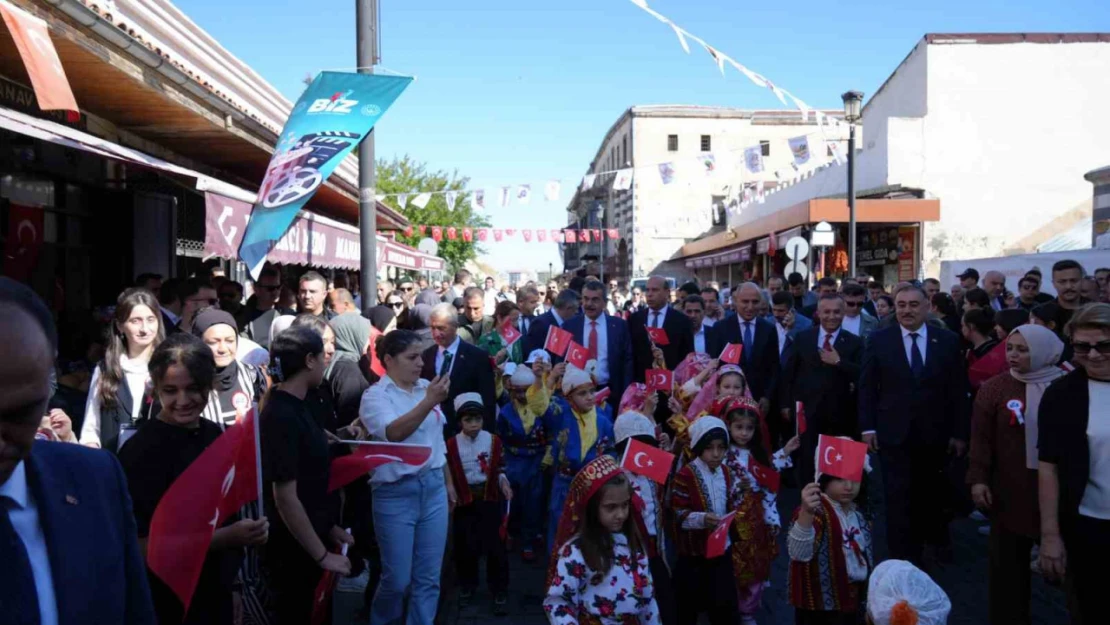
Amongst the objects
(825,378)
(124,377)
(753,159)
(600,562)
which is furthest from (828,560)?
(753,159)

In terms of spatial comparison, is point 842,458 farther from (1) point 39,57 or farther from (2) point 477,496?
(1) point 39,57

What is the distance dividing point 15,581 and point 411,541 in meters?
3.06

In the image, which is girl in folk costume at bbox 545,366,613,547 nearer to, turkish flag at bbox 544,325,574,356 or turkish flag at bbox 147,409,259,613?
turkish flag at bbox 544,325,574,356

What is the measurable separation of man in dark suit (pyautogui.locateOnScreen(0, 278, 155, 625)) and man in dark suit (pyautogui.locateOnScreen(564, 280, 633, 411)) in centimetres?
616

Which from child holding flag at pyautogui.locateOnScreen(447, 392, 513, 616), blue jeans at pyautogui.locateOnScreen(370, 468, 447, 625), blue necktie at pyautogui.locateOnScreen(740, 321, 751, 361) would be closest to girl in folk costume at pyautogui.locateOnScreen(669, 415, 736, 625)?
blue jeans at pyautogui.locateOnScreen(370, 468, 447, 625)

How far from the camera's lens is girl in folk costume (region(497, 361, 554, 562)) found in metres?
6.41

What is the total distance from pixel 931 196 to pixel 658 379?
1718 cm

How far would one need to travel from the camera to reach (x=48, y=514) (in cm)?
157

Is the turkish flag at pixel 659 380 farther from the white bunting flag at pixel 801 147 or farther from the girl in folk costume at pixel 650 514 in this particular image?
the white bunting flag at pixel 801 147

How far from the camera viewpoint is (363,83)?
6.71m

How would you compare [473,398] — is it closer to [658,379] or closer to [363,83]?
[658,379]

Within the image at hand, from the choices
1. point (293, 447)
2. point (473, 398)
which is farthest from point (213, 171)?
point (293, 447)

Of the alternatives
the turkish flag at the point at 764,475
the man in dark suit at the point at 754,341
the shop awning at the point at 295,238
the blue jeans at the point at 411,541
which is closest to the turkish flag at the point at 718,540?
the turkish flag at the point at 764,475

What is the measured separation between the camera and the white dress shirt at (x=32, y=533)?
1509 millimetres
